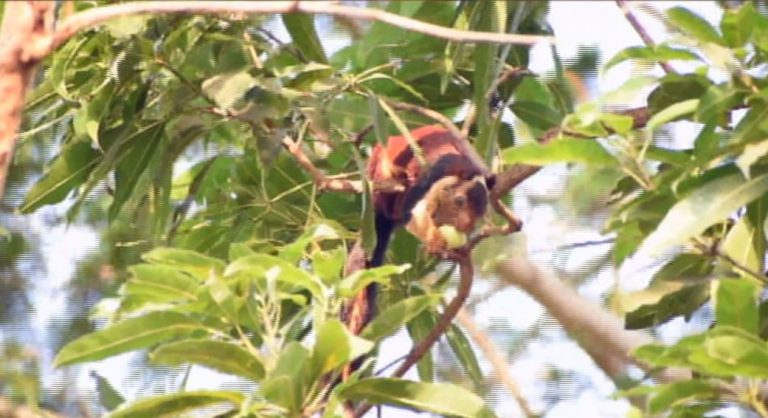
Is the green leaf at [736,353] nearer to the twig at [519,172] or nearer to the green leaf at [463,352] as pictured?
the twig at [519,172]

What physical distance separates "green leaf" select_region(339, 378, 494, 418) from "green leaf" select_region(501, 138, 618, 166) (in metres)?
0.20

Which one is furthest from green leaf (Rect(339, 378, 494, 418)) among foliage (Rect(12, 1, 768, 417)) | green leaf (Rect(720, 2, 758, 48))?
green leaf (Rect(720, 2, 758, 48))

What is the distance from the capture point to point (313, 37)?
1457mm

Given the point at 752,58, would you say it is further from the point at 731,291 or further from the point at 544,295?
the point at 544,295

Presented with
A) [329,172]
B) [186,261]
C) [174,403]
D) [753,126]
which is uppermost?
[329,172]

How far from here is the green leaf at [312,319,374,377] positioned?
38.4 inches

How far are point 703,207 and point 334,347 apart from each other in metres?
0.31

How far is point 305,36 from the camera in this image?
1451 mm

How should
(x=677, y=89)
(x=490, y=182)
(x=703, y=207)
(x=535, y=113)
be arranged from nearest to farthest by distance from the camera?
(x=703, y=207)
(x=677, y=89)
(x=490, y=182)
(x=535, y=113)

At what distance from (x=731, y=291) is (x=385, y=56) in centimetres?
62

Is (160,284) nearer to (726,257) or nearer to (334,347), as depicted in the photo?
(334,347)

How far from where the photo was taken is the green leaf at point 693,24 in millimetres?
1075

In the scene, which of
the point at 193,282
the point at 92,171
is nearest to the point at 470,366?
the point at 92,171

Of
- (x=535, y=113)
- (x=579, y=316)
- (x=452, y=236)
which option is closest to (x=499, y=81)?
(x=535, y=113)
